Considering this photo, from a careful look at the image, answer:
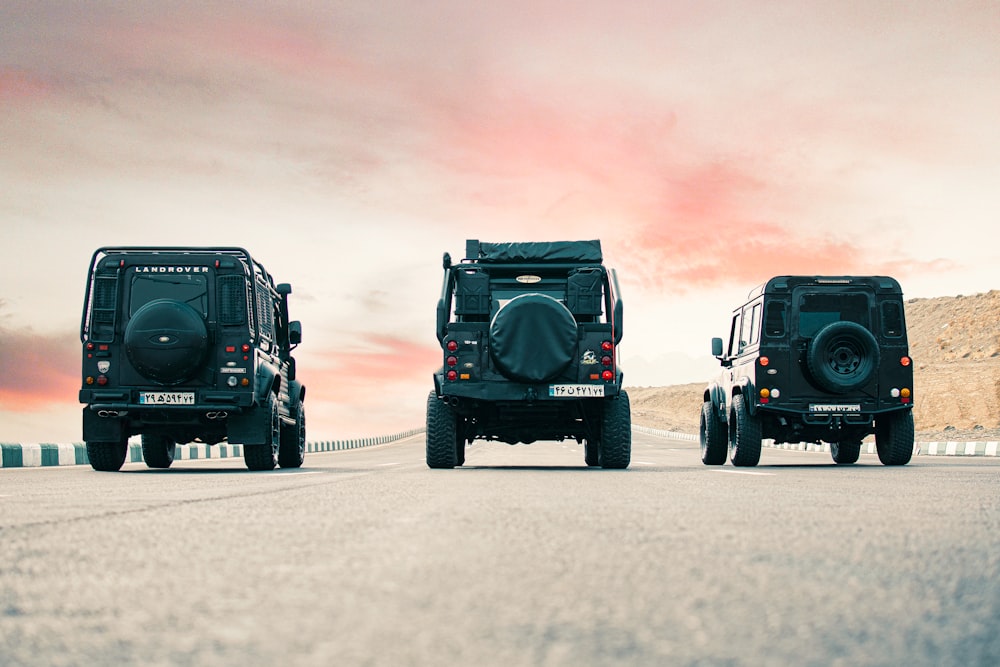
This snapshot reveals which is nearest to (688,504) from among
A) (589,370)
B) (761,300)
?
(589,370)

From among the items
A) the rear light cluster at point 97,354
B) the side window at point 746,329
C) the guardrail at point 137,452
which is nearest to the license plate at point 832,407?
the side window at point 746,329

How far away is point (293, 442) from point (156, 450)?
234 cm

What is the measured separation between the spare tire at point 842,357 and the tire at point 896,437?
0.87m

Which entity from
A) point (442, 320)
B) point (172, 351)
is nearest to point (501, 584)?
point (442, 320)

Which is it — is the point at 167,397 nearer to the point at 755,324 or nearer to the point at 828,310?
the point at 755,324

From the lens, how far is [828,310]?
51.3 ft

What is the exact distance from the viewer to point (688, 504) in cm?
668

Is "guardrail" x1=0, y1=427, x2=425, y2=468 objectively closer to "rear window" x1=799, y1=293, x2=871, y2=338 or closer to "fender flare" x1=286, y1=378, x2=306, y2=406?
"fender flare" x1=286, y1=378, x2=306, y2=406

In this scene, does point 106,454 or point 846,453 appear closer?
point 106,454

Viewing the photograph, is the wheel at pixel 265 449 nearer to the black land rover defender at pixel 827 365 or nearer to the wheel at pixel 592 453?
the wheel at pixel 592 453

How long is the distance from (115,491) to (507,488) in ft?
10.7

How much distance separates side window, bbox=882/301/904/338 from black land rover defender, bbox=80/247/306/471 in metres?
9.23

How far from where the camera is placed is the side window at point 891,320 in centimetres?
1559

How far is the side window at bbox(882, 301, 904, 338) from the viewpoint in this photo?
1559 cm
